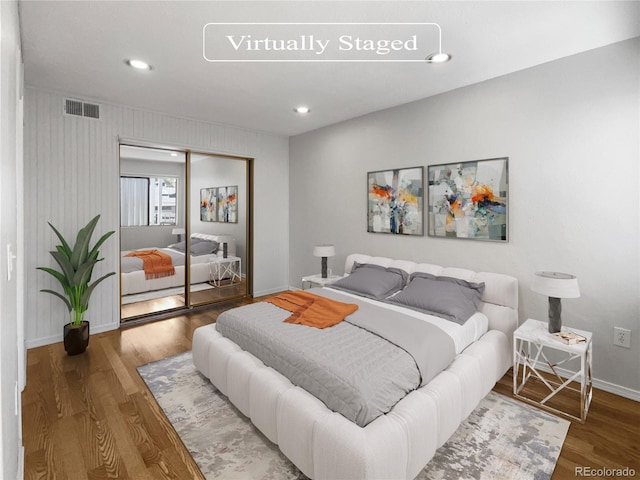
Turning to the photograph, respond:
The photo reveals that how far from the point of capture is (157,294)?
452 cm

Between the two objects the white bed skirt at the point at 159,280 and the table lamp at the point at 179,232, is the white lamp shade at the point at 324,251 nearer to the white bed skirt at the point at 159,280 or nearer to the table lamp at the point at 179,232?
the white bed skirt at the point at 159,280

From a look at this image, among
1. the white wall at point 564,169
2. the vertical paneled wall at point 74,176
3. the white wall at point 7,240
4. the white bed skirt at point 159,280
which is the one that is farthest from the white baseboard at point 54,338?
the white wall at point 564,169

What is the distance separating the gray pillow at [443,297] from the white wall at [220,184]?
2.80m

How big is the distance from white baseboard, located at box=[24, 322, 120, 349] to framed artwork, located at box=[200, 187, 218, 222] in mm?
1719

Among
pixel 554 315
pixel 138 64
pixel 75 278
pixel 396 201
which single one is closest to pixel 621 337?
pixel 554 315

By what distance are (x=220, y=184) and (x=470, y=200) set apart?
3.42 metres

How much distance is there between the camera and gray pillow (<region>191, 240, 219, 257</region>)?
15.1 feet

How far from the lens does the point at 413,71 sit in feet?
9.58

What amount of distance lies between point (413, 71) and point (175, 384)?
3435mm

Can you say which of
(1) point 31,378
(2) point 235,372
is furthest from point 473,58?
Answer: (1) point 31,378

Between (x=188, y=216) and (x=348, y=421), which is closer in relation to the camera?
(x=348, y=421)

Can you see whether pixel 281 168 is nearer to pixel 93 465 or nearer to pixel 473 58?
pixel 473 58

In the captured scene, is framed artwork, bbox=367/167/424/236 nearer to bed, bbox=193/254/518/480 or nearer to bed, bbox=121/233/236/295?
bed, bbox=193/254/518/480

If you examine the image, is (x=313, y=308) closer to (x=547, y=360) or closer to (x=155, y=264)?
(x=547, y=360)
